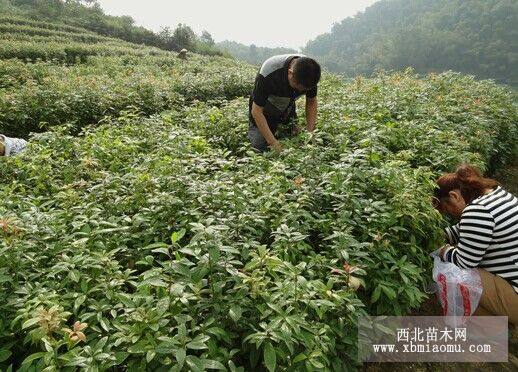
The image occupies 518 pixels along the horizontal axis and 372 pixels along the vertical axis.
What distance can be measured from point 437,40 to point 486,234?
62.2 m

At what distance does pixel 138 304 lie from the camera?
5.70 ft

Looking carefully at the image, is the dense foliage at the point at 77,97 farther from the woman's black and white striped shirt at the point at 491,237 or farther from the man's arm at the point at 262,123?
the woman's black and white striped shirt at the point at 491,237

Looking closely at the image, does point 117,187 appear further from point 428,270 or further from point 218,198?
point 428,270

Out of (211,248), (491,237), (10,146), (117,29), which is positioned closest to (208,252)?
(211,248)

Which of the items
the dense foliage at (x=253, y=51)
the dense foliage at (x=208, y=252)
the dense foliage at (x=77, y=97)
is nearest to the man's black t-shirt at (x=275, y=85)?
the dense foliage at (x=208, y=252)

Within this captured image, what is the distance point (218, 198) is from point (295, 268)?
0.88 meters

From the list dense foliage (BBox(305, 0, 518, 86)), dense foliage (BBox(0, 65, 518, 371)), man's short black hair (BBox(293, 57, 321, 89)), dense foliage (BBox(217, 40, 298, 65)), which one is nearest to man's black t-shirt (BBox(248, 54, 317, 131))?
man's short black hair (BBox(293, 57, 321, 89))

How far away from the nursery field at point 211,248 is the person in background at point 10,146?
0.22 m

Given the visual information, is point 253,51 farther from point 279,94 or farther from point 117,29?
point 279,94

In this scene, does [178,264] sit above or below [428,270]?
above

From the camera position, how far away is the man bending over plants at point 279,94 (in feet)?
12.2

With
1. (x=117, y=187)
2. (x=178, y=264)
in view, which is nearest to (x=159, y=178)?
(x=117, y=187)

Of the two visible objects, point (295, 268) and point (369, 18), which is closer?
point (295, 268)

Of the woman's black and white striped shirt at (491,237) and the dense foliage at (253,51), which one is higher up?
the dense foliage at (253,51)
